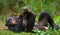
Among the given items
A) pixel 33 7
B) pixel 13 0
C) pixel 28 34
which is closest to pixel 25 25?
pixel 28 34

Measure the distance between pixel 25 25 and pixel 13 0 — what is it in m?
7.76

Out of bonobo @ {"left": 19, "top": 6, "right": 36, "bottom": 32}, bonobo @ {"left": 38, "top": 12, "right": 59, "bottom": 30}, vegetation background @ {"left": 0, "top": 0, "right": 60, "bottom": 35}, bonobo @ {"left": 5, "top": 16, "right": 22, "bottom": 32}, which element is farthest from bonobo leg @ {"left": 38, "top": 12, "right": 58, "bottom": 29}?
vegetation background @ {"left": 0, "top": 0, "right": 60, "bottom": 35}

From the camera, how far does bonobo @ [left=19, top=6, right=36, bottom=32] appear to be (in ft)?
34.4

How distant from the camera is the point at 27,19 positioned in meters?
10.7

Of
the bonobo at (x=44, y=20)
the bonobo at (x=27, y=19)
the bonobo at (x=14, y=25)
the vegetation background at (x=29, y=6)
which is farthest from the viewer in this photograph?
the vegetation background at (x=29, y=6)

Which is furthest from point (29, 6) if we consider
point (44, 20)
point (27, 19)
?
point (27, 19)

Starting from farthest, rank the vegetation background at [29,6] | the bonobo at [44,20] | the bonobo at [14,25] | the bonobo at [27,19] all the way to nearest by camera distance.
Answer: the vegetation background at [29,6]
the bonobo at [44,20]
the bonobo at [14,25]
the bonobo at [27,19]

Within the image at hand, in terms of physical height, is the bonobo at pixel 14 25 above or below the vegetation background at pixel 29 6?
below

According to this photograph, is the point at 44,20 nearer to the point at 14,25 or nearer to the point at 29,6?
the point at 14,25

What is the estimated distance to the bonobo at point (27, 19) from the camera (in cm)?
1049

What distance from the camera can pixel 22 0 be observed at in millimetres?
18734

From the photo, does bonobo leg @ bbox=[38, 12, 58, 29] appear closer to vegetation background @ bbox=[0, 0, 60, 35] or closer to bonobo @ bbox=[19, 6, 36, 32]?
bonobo @ bbox=[19, 6, 36, 32]

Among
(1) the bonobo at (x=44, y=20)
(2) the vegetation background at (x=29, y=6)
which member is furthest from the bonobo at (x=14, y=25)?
(2) the vegetation background at (x=29, y=6)

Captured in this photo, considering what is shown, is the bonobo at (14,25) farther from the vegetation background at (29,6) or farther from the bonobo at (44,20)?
the vegetation background at (29,6)
